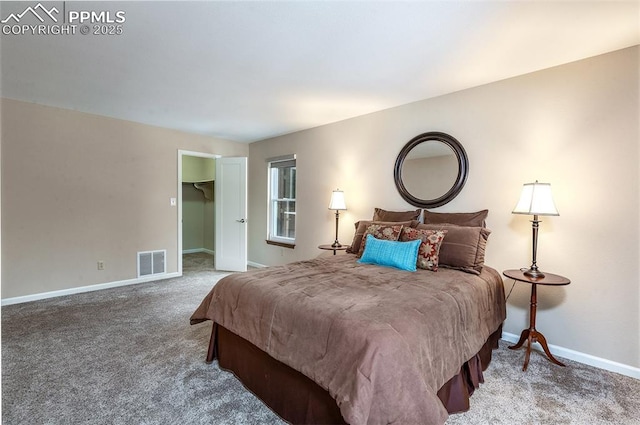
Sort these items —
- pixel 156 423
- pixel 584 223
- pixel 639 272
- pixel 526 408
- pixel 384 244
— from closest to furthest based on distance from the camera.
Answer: pixel 156 423, pixel 526 408, pixel 639 272, pixel 584 223, pixel 384 244

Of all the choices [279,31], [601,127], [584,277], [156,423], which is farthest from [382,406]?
[601,127]

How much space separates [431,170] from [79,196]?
4.35 m

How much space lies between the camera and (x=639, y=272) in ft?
8.02

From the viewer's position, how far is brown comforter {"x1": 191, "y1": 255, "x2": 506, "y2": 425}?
1537 millimetres

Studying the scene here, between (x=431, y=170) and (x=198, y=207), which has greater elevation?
(x=431, y=170)

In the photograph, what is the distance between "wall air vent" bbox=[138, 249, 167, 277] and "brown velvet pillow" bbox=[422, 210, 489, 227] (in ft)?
12.7

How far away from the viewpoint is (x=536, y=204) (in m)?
2.54

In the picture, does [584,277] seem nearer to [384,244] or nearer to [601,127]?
[601,127]

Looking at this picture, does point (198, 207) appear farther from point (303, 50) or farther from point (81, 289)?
point (303, 50)

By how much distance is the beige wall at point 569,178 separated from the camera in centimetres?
250

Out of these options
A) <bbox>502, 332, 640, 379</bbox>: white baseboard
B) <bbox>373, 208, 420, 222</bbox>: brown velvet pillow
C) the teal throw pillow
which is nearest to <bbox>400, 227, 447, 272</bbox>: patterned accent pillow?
the teal throw pillow

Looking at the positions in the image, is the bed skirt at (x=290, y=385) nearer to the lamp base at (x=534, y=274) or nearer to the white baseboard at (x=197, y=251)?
the lamp base at (x=534, y=274)

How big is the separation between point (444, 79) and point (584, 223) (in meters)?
1.70

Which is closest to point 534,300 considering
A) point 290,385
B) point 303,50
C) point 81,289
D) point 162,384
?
point 290,385
